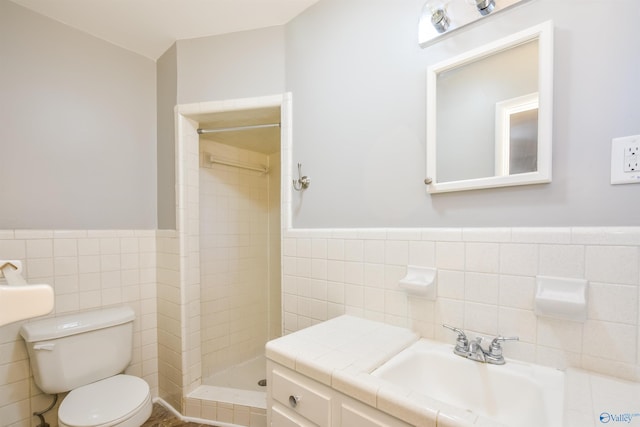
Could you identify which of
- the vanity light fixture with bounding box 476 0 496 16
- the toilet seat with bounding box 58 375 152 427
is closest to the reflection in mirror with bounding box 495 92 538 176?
the vanity light fixture with bounding box 476 0 496 16

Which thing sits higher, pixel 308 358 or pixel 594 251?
pixel 594 251

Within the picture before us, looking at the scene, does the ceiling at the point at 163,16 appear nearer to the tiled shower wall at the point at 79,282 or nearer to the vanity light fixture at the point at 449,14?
the vanity light fixture at the point at 449,14

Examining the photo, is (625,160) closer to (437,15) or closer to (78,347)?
(437,15)

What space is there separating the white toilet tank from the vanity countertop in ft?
3.98

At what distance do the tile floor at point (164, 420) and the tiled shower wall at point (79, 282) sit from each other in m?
0.14

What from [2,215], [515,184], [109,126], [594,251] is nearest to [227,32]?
[109,126]

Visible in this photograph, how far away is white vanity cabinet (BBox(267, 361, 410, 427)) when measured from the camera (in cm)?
82

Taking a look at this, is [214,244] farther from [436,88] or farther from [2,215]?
[436,88]

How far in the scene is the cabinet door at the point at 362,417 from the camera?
0.78m

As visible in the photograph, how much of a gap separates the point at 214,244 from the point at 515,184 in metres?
2.06

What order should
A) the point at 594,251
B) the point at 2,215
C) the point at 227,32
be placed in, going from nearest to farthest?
the point at 594,251 → the point at 2,215 → the point at 227,32

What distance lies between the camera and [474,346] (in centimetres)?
103

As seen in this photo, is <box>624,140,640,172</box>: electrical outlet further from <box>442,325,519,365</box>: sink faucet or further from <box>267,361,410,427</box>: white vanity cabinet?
<box>267,361,410,427</box>: white vanity cabinet

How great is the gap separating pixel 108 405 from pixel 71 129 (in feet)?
5.11
